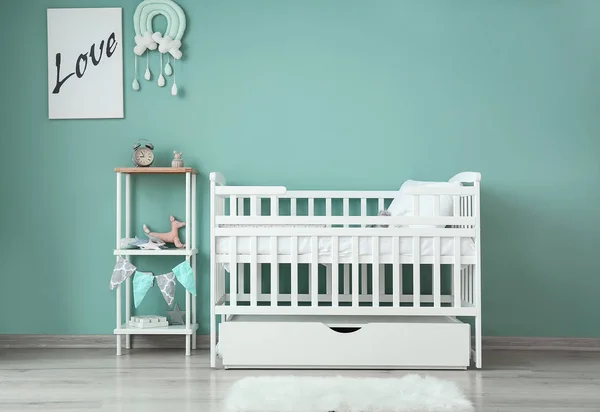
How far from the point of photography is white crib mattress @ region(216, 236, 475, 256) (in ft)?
8.73

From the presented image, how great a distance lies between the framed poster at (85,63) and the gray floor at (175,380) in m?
1.20

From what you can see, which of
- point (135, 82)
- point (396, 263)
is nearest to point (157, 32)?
point (135, 82)

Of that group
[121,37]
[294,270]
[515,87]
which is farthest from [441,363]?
[121,37]

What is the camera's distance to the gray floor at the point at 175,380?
83.7 inches

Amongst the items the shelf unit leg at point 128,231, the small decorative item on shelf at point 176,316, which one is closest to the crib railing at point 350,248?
the small decorative item on shelf at point 176,316

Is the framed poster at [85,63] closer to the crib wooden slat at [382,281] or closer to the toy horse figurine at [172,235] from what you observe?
the toy horse figurine at [172,235]

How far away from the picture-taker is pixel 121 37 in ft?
10.5

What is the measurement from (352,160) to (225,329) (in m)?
1.10

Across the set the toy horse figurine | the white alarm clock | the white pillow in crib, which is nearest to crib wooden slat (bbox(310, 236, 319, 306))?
the white pillow in crib

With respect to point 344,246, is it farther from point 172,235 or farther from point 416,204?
point 172,235

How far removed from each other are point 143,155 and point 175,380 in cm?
112

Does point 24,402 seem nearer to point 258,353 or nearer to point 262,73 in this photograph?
point 258,353

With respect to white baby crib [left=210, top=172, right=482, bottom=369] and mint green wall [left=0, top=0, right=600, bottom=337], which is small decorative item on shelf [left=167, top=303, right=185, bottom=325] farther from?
white baby crib [left=210, top=172, right=482, bottom=369]

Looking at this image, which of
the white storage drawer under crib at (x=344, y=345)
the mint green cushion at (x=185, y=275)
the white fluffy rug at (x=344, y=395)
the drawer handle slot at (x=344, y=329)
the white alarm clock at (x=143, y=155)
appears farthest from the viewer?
the white alarm clock at (x=143, y=155)
